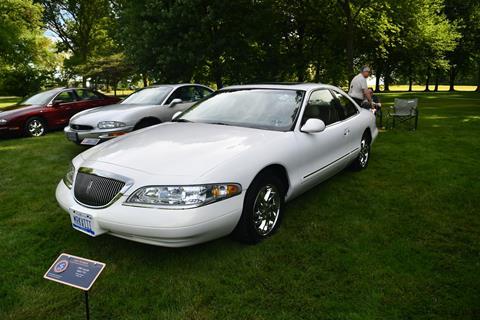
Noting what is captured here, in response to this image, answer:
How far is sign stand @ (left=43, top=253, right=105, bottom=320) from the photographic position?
2.08m

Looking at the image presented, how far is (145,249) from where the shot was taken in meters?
3.41

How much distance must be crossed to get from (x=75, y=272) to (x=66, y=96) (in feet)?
31.9

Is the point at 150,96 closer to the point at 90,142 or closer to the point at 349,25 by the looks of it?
the point at 90,142

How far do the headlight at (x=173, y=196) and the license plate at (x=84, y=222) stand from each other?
1.27 feet

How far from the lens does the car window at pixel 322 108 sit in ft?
14.0

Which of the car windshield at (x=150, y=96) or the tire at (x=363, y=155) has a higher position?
the car windshield at (x=150, y=96)

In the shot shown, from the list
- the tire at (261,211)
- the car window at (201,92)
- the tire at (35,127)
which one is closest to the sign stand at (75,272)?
the tire at (261,211)

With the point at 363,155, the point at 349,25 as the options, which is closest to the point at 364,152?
the point at 363,155

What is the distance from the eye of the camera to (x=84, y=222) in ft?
9.91

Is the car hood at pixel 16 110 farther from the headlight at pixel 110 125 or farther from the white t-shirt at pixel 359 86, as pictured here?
the white t-shirt at pixel 359 86

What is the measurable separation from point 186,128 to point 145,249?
1.40 meters

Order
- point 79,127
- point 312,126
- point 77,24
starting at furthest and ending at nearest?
point 77,24 → point 79,127 → point 312,126

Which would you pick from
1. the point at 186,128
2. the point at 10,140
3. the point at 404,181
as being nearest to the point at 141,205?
the point at 186,128

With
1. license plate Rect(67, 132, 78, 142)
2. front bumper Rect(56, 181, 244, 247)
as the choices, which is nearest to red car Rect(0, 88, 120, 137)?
license plate Rect(67, 132, 78, 142)
